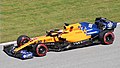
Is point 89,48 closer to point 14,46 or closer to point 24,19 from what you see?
point 14,46

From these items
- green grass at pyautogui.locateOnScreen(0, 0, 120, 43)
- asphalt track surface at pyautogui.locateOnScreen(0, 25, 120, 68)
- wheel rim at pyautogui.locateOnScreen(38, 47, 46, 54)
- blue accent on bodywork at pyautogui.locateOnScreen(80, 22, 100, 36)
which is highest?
blue accent on bodywork at pyautogui.locateOnScreen(80, 22, 100, 36)

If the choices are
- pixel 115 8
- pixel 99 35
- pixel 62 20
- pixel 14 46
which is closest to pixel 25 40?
pixel 14 46

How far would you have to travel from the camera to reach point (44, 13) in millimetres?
19781

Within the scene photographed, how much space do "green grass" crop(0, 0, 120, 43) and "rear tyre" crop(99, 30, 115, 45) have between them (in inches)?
116

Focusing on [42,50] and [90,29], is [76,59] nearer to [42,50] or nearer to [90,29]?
[42,50]

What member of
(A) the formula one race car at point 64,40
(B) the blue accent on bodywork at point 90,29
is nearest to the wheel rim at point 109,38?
(A) the formula one race car at point 64,40

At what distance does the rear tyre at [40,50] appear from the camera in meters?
13.1

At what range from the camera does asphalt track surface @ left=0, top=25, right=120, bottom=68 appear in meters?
12.4

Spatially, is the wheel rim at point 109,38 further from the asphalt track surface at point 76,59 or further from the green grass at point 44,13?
the green grass at point 44,13

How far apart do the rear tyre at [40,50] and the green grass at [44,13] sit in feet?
8.39

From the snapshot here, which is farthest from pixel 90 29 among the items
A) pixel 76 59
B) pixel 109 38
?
pixel 76 59

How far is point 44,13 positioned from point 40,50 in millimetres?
6707

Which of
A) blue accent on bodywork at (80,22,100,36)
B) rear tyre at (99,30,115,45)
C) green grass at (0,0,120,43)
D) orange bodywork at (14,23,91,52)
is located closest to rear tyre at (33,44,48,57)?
orange bodywork at (14,23,91,52)

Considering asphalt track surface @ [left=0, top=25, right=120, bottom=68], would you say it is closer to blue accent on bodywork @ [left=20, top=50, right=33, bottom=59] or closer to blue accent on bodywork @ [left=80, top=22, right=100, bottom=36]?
blue accent on bodywork @ [left=20, top=50, right=33, bottom=59]
